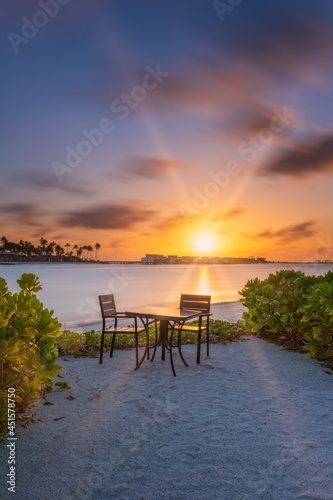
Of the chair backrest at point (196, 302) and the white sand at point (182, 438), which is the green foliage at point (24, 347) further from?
the chair backrest at point (196, 302)

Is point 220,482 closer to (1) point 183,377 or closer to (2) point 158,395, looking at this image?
(2) point 158,395

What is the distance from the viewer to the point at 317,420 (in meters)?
4.50

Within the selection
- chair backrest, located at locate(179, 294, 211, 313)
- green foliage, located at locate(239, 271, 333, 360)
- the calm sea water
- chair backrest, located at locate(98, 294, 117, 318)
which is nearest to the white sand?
green foliage, located at locate(239, 271, 333, 360)

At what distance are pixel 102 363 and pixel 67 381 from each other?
1.15 meters

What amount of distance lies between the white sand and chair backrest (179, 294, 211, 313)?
1.55m

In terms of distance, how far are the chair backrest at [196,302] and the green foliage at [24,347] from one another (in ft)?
13.4

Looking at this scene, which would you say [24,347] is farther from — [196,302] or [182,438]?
[196,302]

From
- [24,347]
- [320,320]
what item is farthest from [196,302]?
[24,347]

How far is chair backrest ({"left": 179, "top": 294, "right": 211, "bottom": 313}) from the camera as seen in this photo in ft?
25.1

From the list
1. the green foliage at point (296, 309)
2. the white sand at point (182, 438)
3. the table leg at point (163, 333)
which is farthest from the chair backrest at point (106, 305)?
the green foliage at point (296, 309)

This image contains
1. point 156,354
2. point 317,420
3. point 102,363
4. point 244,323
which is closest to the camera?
point 317,420

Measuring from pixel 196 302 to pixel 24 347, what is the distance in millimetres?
4426

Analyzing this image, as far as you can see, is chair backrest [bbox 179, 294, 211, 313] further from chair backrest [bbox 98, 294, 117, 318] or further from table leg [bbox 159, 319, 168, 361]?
chair backrest [bbox 98, 294, 117, 318]

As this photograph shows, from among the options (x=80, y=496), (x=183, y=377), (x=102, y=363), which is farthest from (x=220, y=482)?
(x=102, y=363)
